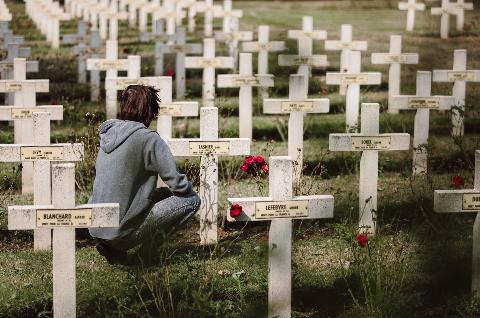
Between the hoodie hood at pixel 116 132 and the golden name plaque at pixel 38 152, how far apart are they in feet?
1.12

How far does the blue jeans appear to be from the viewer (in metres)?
6.48

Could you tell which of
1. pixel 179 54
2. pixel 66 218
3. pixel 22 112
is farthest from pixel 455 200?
pixel 179 54

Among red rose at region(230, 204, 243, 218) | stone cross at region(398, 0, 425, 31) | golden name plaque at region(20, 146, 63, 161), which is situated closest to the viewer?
red rose at region(230, 204, 243, 218)

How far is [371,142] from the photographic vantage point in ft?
23.8

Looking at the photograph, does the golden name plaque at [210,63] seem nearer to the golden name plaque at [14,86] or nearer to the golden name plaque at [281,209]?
the golden name plaque at [14,86]

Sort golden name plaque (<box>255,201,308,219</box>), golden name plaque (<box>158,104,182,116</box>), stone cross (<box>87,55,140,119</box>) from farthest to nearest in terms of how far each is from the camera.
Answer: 1. stone cross (<box>87,55,140,119</box>)
2. golden name plaque (<box>158,104,182,116</box>)
3. golden name plaque (<box>255,201,308,219</box>)

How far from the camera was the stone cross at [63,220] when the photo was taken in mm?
5461

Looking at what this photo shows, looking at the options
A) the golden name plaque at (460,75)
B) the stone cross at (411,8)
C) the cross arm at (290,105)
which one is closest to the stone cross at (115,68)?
the cross arm at (290,105)

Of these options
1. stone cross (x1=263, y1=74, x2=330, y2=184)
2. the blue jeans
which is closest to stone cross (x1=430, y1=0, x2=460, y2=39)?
stone cross (x1=263, y1=74, x2=330, y2=184)

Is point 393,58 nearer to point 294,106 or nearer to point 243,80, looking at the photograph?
point 243,80

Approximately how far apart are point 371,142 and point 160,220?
1.60m

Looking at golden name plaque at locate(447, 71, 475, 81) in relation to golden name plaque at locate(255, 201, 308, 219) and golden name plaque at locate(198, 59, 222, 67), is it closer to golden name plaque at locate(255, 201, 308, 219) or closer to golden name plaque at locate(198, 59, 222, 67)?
golden name plaque at locate(198, 59, 222, 67)

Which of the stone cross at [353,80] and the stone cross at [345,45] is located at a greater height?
the stone cross at [345,45]

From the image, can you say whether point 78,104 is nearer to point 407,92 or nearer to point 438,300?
point 407,92
